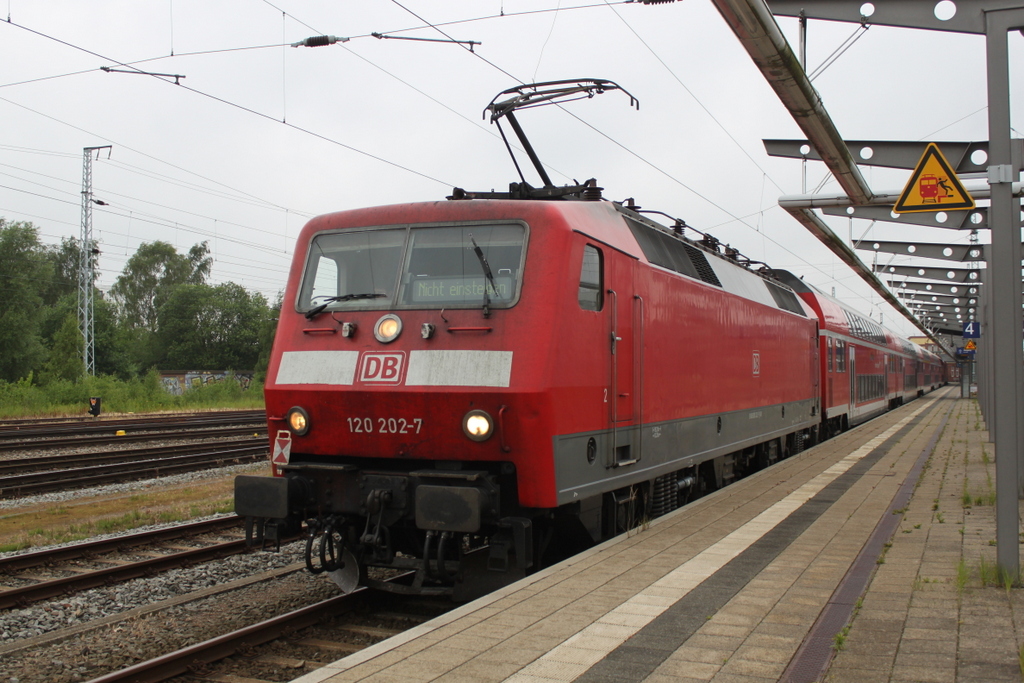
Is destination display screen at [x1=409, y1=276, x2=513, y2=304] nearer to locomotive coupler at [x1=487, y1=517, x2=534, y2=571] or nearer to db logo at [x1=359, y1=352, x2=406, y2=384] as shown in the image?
db logo at [x1=359, y1=352, x2=406, y2=384]

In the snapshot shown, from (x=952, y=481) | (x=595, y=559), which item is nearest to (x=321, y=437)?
(x=595, y=559)

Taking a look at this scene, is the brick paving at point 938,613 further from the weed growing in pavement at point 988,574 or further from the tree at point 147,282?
the tree at point 147,282

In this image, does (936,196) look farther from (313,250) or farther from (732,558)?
(313,250)

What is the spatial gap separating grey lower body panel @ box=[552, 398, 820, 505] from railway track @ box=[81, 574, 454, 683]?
62.8 inches

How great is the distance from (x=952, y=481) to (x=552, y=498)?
8.18 metres

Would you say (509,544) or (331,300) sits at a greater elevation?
(331,300)

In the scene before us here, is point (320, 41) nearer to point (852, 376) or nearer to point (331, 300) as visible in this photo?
point (331, 300)

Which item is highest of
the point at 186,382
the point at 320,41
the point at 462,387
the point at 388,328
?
the point at 320,41

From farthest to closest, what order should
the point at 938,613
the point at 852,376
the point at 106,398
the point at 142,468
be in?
the point at 106,398
the point at 852,376
the point at 142,468
the point at 938,613

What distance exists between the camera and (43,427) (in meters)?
23.4

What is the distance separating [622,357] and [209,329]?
2690 inches

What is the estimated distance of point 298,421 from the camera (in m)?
6.70

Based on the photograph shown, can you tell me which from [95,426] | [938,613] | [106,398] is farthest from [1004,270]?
[106,398]

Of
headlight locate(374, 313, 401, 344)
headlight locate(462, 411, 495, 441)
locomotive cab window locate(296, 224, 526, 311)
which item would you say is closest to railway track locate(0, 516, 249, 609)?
locomotive cab window locate(296, 224, 526, 311)
